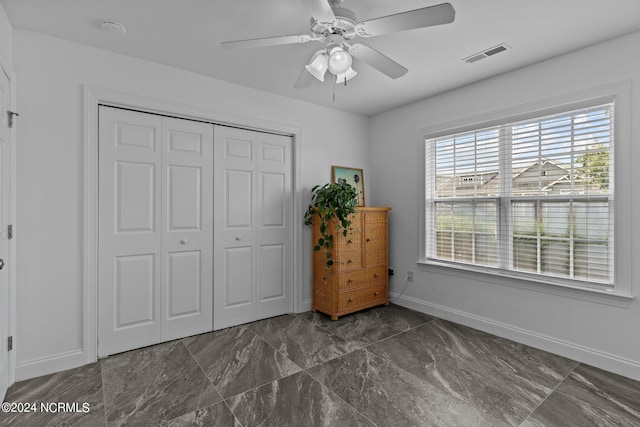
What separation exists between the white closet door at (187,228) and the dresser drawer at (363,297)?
1.39 meters

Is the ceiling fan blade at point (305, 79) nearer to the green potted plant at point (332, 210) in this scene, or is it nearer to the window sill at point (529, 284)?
the green potted plant at point (332, 210)

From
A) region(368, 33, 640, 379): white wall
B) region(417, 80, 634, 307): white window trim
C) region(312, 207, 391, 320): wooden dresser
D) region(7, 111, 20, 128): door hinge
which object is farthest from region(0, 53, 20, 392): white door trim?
region(417, 80, 634, 307): white window trim

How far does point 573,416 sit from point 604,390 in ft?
1.62

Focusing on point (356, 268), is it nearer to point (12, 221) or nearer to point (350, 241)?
point (350, 241)

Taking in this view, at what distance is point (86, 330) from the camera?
249 cm

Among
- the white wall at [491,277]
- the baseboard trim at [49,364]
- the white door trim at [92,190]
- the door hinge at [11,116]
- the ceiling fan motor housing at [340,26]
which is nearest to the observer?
the ceiling fan motor housing at [340,26]

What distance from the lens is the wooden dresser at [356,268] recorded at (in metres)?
3.50

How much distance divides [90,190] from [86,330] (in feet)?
3.58

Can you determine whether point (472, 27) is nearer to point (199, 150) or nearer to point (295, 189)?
point (295, 189)

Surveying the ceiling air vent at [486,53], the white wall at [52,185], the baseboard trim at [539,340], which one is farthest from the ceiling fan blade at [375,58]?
the baseboard trim at [539,340]

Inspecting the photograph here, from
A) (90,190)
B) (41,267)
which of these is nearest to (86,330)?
(41,267)

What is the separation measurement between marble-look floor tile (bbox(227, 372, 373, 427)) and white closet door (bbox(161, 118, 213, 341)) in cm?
122

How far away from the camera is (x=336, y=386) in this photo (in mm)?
2197

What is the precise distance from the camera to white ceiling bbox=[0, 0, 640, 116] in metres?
2.02
